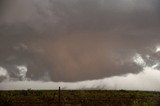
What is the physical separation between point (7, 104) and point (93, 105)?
34.4ft

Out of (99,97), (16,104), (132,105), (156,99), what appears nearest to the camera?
(16,104)

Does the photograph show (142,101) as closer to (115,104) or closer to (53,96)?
(115,104)

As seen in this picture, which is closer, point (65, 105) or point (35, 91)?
point (65, 105)

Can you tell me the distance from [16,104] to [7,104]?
1736mm

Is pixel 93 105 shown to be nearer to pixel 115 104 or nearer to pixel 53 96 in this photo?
pixel 115 104

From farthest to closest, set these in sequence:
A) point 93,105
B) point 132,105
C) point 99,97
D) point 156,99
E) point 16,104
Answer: point 99,97, point 156,99, point 132,105, point 93,105, point 16,104

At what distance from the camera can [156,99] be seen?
178 ft

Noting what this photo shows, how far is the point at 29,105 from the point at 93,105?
7.88 m

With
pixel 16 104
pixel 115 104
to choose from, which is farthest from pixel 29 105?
pixel 115 104

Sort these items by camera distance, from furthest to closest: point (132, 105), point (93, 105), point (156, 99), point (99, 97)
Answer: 1. point (99, 97)
2. point (156, 99)
3. point (132, 105)
4. point (93, 105)

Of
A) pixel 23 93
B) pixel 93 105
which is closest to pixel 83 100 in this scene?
pixel 93 105

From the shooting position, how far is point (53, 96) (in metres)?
56.3

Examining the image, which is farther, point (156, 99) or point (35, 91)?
point (35, 91)

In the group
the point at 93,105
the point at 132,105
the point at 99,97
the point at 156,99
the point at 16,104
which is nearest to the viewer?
the point at 16,104
